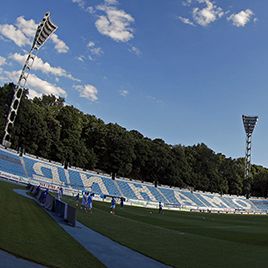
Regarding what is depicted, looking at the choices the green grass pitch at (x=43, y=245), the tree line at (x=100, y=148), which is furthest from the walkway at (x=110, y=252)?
the tree line at (x=100, y=148)

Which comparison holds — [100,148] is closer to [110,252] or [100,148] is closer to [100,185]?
[100,185]

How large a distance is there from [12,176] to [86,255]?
5049 cm

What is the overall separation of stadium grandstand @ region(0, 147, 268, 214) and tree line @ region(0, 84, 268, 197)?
9241 millimetres

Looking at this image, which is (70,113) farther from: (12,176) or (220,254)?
(220,254)

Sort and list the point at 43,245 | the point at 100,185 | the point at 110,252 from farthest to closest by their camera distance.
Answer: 1. the point at 100,185
2. the point at 110,252
3. the point at 43,245

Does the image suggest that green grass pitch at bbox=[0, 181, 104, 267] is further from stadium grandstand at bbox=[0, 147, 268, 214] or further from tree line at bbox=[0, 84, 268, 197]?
tree line at bbox=[0, 84, 268, 197]

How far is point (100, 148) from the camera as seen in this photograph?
346 feet

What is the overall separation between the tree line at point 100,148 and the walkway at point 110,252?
70.2 meters

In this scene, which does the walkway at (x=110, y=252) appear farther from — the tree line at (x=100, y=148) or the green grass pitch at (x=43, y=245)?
the tree line at (x=100, y=148)

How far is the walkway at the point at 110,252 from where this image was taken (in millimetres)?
13185

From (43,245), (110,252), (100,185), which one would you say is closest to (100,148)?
(100,185)

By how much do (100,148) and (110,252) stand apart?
9079 cm

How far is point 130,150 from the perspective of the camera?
104 metres

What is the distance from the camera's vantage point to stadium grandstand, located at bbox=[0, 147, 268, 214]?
2571 inches
